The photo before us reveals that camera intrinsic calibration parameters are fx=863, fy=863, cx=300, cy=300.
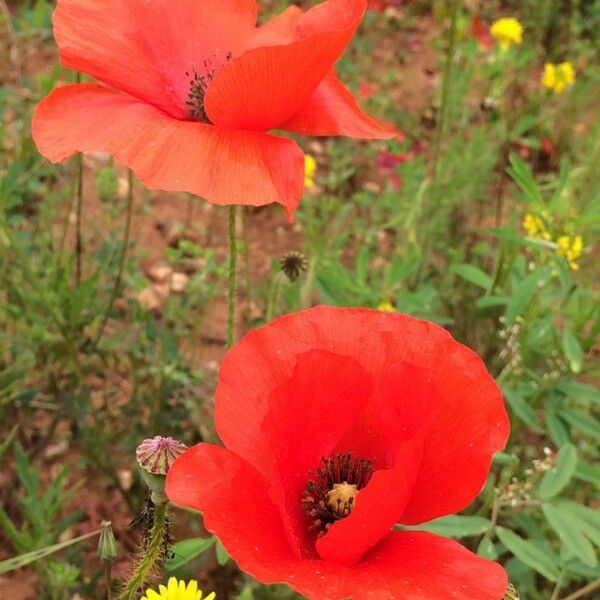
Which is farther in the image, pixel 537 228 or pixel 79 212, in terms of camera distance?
pixel 537 228

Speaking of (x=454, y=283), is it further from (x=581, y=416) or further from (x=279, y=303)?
(x=581, y=416)

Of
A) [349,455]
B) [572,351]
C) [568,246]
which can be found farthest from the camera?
[568,246]

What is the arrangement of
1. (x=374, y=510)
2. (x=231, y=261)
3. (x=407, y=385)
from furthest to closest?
(x=231, y=261) < (x=407, y=385) < (x=374, y=510)

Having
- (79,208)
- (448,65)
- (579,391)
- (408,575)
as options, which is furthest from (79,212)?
(408,575)

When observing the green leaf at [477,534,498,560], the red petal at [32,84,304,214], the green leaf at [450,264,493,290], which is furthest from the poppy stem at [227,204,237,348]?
the green leaf at [450,264,493,290]

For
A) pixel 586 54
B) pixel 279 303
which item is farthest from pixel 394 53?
pixel 279 303

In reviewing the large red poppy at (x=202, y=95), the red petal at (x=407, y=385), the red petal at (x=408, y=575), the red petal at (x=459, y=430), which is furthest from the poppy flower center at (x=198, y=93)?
the red petal at (x=408, y=575)

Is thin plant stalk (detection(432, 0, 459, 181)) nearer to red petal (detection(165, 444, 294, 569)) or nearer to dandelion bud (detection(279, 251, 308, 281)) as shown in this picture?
dandelion bud (detection(279, 251, 308, 281))

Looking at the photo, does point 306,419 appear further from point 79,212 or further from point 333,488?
point 79,212
